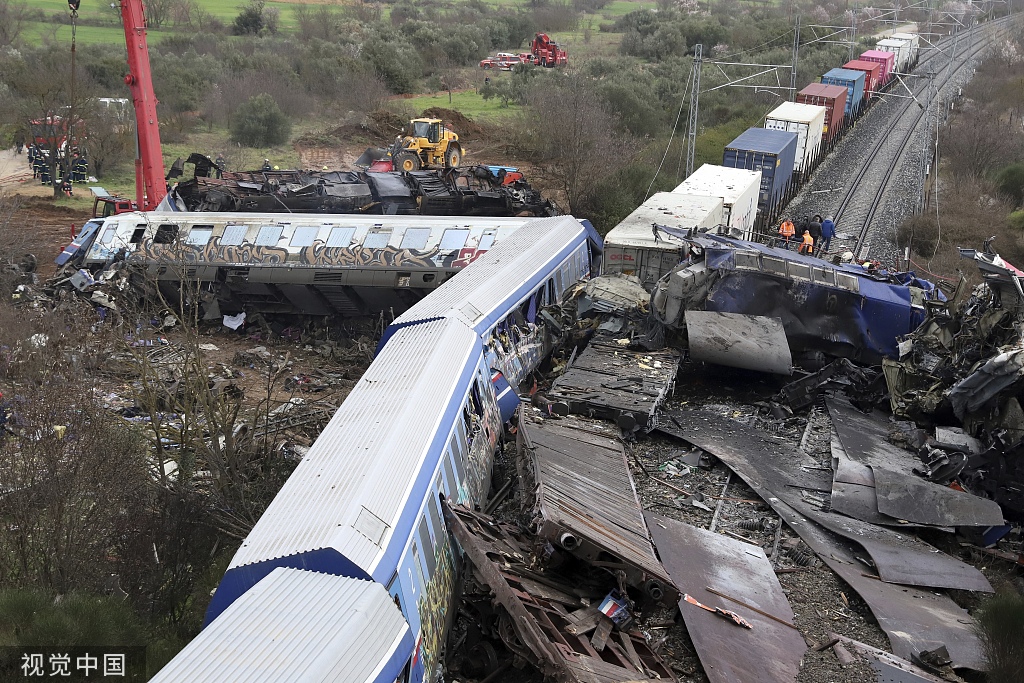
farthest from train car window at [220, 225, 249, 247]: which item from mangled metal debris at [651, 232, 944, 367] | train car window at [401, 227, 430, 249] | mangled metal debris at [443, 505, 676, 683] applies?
mangled metal debris at [443, 505, 676, 683]

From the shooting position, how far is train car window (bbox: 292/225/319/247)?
20977 mm

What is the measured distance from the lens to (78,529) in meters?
10.2

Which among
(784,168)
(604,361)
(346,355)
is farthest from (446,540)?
(784,168)

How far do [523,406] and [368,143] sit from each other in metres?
34.3

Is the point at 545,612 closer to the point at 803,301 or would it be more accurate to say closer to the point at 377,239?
the point at 803,301

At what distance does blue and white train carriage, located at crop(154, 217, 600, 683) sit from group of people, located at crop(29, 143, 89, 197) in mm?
24519

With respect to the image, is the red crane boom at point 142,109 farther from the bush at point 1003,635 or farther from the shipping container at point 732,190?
the bush at point 1003,635

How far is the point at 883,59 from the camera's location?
53.1m

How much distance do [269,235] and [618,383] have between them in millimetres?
9789

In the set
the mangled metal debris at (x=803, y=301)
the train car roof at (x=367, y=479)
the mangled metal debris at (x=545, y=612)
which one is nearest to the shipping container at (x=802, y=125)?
the mangled metal debris at (x=803, y=301)

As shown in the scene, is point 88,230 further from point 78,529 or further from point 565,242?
point 78,529

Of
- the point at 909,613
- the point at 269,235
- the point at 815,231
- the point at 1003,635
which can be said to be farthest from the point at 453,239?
the point at 1003,635

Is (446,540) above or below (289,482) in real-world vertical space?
below

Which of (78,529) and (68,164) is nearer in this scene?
(78,529)
